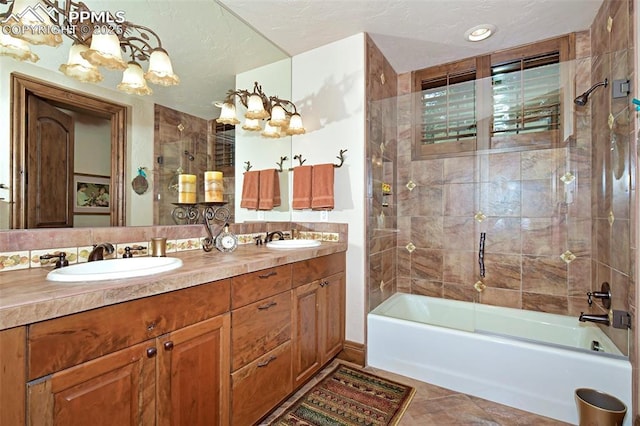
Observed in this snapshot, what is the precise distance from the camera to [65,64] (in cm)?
126

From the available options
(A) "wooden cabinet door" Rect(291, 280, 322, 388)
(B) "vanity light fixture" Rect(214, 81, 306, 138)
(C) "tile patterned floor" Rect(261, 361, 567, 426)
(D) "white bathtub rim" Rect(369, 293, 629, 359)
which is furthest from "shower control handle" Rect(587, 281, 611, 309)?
(B) "vanity light fixture" Rect(214, 81, 306, 138)

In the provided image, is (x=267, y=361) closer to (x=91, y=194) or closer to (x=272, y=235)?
(x=272, y=235)

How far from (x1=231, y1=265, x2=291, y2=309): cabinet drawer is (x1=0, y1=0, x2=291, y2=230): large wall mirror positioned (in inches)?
25.4

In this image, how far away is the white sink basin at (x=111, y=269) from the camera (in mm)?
938

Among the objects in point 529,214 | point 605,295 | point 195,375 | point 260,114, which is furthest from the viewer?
point 529,214

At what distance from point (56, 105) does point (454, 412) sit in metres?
2.58

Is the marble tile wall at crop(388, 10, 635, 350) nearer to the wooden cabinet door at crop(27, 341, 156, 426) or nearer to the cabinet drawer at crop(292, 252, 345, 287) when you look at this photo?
the cabinet drawer at crop(292, 252, 345, 287)

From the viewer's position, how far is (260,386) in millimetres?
1456

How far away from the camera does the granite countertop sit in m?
0.73

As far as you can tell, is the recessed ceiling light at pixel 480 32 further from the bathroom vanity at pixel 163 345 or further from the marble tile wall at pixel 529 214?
the bathroom vanity at pixel 163 345

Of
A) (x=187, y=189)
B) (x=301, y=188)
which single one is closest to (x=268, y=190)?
(x=301, y=188)

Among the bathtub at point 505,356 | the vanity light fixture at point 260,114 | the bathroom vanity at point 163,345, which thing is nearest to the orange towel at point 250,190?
the vanity light fixture at point 260,114

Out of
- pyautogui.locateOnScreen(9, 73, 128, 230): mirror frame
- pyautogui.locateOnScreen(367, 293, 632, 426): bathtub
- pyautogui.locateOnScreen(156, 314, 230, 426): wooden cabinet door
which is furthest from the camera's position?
pyautogui.locateOnScreen(367, 293, 632, 426): bathtub

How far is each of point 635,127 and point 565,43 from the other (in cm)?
124
